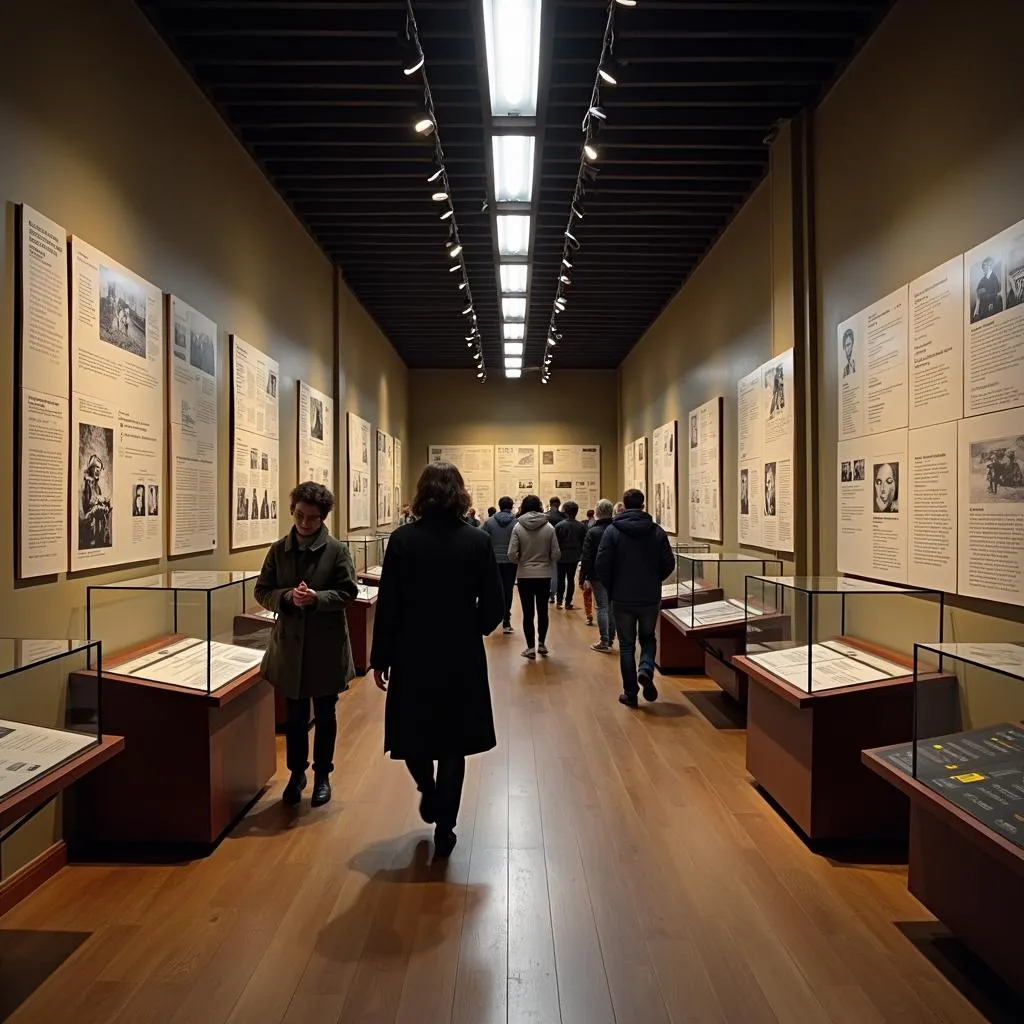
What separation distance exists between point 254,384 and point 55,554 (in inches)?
110

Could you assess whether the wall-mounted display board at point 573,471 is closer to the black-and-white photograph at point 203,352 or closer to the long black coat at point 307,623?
the black-and-white photograph at point 203,352

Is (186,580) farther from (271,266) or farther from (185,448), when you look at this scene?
(271,266)

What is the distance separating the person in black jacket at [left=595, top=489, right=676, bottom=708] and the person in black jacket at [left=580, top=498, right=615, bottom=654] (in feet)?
3.90

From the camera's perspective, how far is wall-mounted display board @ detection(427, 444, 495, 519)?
1550cm

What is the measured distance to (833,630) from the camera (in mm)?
3857

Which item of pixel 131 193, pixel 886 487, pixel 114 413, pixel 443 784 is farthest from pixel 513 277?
pixel 443 784

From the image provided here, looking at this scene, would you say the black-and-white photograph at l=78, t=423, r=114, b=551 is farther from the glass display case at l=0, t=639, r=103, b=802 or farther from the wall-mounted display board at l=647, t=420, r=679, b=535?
the wall-mounted display board at l=647, t=420, r=679, b=535

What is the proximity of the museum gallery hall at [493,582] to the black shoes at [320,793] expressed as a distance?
2 cm

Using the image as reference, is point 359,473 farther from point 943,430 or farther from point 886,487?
point 943,430

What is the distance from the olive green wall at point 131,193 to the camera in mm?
3033

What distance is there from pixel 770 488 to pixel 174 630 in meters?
4.21

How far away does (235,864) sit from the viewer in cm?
326

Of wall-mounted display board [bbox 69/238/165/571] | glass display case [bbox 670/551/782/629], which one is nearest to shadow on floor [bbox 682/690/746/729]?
glass display case [bbox 670/551/782/629]

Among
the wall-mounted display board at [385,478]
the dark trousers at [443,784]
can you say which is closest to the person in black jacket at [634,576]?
the dark trousers at [443,784]
